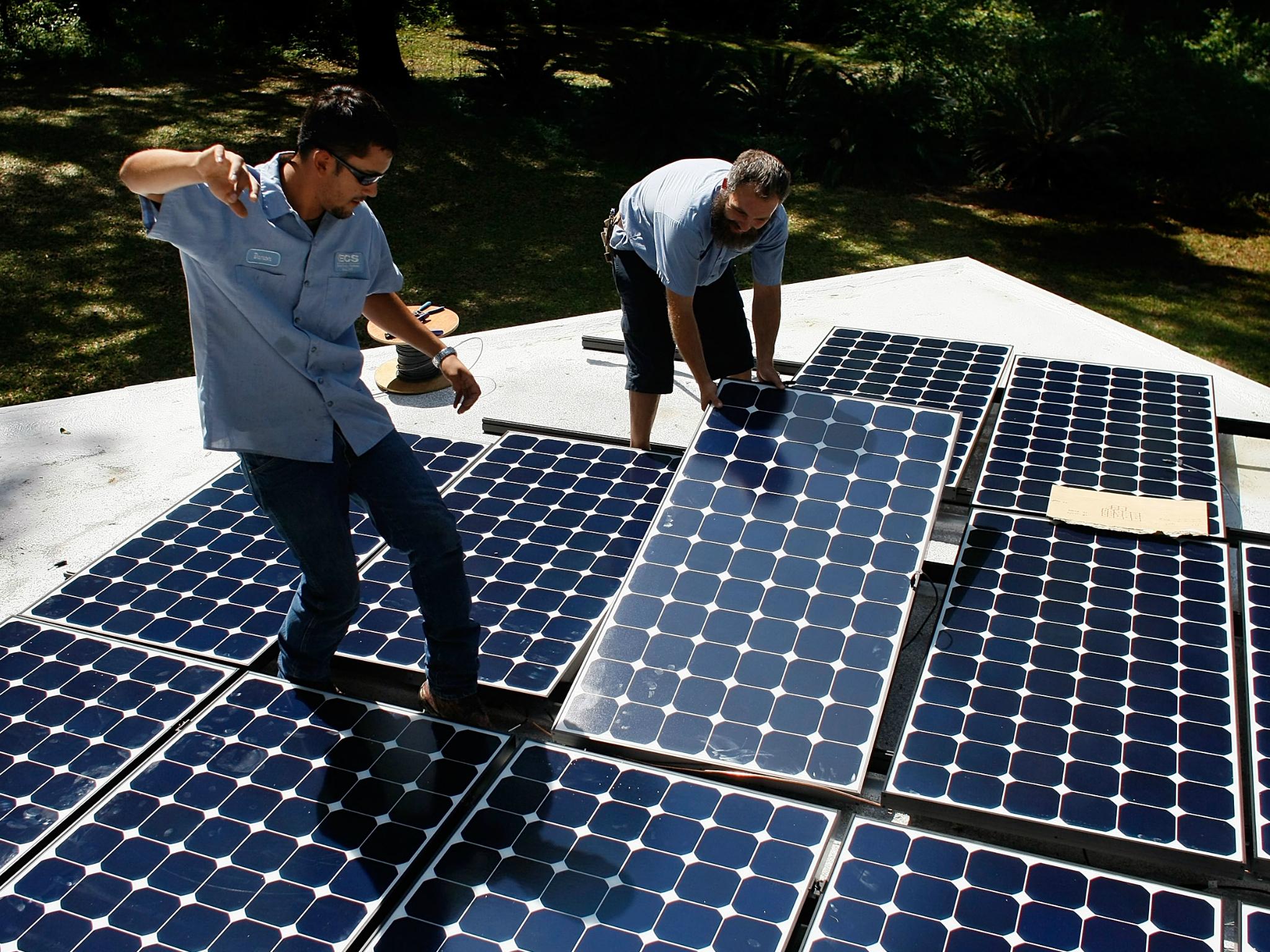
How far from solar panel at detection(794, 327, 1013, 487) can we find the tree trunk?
12.2 meters

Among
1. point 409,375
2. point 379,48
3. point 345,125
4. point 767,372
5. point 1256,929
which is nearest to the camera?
point 1256,929

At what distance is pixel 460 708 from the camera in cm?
387

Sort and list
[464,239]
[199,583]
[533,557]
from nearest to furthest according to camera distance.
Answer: [199,583]
[533,557]
[464,239]

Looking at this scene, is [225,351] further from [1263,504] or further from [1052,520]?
[1263,504]

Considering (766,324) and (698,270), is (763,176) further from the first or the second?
(766,324)

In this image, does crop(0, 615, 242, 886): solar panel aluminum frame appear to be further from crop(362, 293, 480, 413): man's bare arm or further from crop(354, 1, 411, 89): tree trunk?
crop(354, 1, 411, 89): tree trunk

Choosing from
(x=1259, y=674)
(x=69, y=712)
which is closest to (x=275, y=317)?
(x=69, y=712)

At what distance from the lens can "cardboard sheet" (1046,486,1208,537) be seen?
15.2 ft

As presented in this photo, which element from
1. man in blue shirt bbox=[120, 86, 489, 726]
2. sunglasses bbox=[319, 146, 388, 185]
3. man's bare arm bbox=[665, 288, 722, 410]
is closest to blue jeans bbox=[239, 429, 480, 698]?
man in blue shirt bbox=[120, 86, 489, 726]

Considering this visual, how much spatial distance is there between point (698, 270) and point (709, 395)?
683mm

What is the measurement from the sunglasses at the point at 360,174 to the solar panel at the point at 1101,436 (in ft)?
9.93

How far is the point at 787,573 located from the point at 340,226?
80.4 inches

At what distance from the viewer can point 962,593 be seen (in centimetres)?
423

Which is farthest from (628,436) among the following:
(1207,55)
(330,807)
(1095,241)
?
(1207,55)
